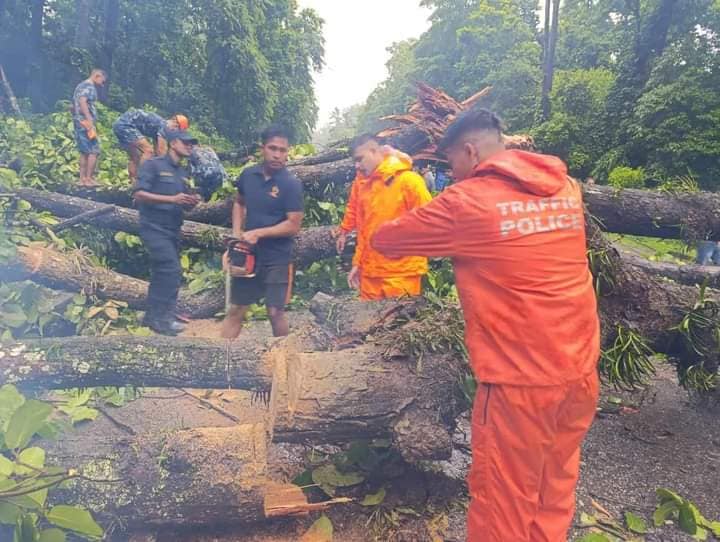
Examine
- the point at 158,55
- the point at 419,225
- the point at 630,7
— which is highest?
the point at 630,7

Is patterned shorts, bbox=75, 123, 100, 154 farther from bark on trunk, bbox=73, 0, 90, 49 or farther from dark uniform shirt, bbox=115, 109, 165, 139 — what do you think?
bark on trunk, bbox=73, 0, 90, 49

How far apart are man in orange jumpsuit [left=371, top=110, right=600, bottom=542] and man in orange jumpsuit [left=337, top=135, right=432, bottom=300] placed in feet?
5.24

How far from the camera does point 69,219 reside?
604cm

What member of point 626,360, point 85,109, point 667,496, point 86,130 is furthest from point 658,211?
point 85,109

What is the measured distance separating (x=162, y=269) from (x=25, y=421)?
8.30ft

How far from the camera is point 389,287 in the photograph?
12.6ft

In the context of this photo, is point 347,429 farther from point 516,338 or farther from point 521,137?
point 521,137

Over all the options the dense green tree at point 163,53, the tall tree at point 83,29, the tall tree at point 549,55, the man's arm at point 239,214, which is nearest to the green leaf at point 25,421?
the man's arm at point 239,214

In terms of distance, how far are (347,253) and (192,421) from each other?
2.95 metres

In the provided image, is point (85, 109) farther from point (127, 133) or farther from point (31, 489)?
point (31, 489)

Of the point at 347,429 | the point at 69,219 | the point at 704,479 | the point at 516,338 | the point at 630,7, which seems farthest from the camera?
the point at 630,7

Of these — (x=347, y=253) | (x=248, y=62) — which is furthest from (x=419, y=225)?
(x=248, y=62)

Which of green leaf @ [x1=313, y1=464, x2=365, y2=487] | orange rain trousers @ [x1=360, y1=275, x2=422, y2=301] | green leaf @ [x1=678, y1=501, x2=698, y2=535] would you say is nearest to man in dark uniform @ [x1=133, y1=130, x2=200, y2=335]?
orange rain trousers @ [x1=360, y1=275, x2=422, y2=301]

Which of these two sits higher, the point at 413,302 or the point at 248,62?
the point at 248,62
